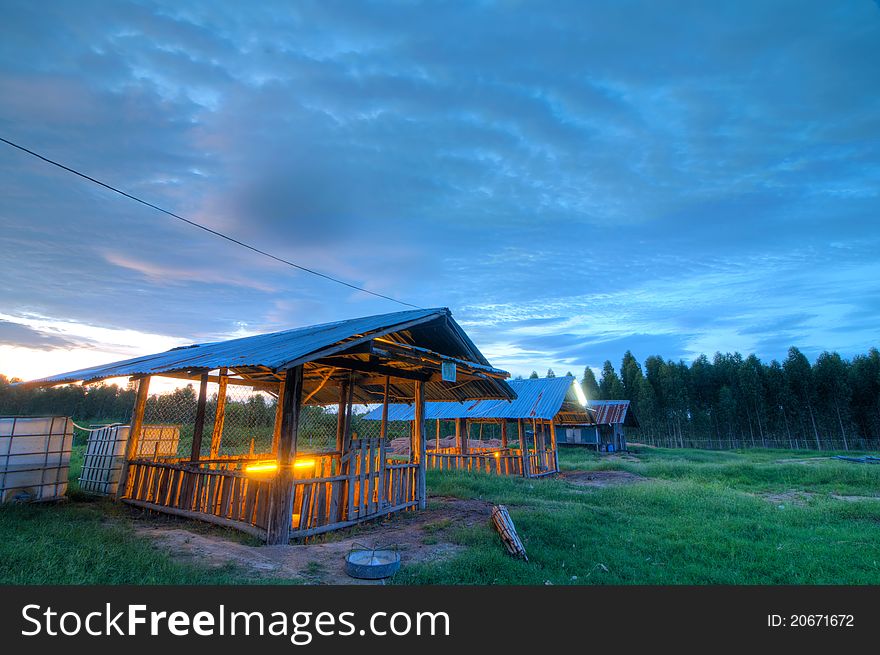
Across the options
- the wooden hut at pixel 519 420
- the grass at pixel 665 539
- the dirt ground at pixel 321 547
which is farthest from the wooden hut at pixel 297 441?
the wooden hut at pixel 519 420

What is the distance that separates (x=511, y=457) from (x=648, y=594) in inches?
577

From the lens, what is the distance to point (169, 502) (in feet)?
29.2

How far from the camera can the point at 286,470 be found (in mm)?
7238

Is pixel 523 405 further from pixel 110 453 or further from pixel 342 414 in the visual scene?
pixel 110 453

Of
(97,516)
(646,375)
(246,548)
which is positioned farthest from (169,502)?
(646,375)

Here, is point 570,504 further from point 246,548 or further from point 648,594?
point 246,548

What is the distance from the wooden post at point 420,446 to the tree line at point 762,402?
50814 millimetres

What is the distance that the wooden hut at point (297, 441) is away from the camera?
7.30 metres

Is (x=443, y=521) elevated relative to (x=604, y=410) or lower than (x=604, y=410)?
lower

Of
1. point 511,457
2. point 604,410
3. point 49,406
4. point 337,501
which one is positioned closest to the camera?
point 337,501

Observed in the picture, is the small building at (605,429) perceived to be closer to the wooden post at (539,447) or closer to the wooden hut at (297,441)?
the wooden post at (539,447)

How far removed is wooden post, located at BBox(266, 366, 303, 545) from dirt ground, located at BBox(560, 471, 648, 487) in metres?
14.1

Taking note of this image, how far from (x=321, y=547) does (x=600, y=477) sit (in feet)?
55.1

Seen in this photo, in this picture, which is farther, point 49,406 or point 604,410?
point 49,406
